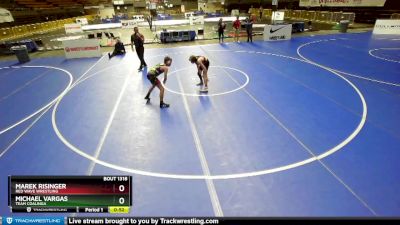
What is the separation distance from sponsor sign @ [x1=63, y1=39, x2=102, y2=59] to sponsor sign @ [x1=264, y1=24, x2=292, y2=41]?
14469 mm

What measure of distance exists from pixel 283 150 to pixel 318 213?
7.38 feet

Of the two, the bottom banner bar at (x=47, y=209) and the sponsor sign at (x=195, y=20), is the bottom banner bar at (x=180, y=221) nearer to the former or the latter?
the bottom banner bar at (x=47, y=209)

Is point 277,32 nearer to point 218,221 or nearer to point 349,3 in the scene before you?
point 349,3

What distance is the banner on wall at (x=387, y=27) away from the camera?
76.9ft

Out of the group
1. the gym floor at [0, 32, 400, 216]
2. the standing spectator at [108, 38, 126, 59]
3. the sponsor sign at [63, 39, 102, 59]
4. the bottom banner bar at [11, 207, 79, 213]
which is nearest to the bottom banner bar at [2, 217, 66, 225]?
the bottom banner bar at [11, 207, 79, 213]

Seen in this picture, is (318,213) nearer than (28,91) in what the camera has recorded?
Yes

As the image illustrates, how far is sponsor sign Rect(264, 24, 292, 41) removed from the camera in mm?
22680

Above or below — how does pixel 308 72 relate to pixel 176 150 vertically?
above

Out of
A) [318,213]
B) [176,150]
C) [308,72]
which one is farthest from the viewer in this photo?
[308,72]

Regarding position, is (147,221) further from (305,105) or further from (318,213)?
(305,105)

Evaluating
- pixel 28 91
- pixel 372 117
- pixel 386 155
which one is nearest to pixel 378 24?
pixel 372 117

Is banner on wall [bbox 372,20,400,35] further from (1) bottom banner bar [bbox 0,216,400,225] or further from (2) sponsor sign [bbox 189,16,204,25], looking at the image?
(1) bottom banner bar [bbox 0,216,400,225]

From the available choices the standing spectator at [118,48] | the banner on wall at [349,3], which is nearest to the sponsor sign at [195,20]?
the banner on wall at [349,3]

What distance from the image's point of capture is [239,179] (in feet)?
20.4
